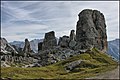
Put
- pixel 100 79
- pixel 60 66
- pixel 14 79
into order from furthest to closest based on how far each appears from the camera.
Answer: pixel 60 66
pixel 14 79
pixel 100 79

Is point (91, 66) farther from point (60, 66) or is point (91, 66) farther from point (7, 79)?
point (7, 79)

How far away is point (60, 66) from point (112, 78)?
100.0 m

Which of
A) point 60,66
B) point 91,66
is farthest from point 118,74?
point 60,66

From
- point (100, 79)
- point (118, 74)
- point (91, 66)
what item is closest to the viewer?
point (100, 79)

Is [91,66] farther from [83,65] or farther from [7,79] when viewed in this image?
[7,79]

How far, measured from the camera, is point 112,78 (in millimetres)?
79688

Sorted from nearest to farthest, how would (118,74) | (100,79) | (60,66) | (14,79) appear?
(100,79)
(118,74)
(14,79)
(60,66)

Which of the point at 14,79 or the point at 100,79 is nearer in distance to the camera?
the point at 100,79

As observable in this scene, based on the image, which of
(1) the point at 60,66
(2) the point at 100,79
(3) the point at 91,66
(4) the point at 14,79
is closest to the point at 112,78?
(2) the point at 100,79

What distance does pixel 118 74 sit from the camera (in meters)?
86.3

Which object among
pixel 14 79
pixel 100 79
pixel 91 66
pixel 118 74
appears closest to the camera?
pixel 100 79

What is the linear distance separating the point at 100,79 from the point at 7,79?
3397 centimetres

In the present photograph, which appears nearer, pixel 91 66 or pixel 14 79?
pixel 14 79

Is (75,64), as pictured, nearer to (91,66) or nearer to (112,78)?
(91,66)
